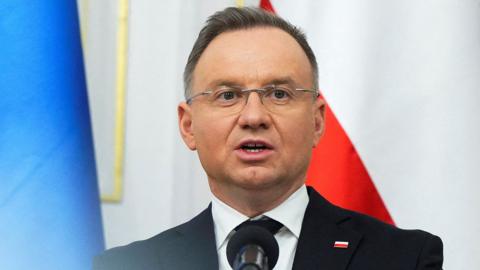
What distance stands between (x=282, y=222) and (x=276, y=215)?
25 mm

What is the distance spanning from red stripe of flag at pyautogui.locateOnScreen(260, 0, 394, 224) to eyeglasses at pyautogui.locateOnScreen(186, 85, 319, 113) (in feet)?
2.55

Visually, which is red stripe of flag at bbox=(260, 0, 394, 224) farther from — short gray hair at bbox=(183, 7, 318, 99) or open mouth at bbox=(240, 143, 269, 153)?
open mouth at bbox=(240, 143, 269, 153)

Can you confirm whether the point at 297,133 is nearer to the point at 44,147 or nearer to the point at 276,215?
the point at 276,215

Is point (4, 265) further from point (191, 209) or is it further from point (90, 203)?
point (191, 209)

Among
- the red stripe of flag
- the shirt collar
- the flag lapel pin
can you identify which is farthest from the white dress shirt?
the red stripe of flag

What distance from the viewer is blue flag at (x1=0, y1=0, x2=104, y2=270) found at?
2.61 metres

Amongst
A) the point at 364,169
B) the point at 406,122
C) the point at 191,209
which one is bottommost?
the point at 191,209

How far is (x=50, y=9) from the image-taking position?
273 centimetres

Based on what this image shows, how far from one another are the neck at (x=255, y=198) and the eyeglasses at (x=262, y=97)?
22cm

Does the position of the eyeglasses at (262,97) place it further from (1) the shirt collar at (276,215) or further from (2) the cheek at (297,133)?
(1) the shirt collar at (276,215)

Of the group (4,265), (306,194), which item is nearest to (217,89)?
(306,194)

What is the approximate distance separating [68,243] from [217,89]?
0.99 meters

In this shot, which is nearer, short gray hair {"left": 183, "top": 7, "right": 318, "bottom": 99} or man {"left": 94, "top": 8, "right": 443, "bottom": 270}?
man {"left": 94, "top": 8, "right": 443, "bottom": 270}

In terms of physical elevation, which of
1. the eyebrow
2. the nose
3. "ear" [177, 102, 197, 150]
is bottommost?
"ear" [177, 102, 197, 150]
